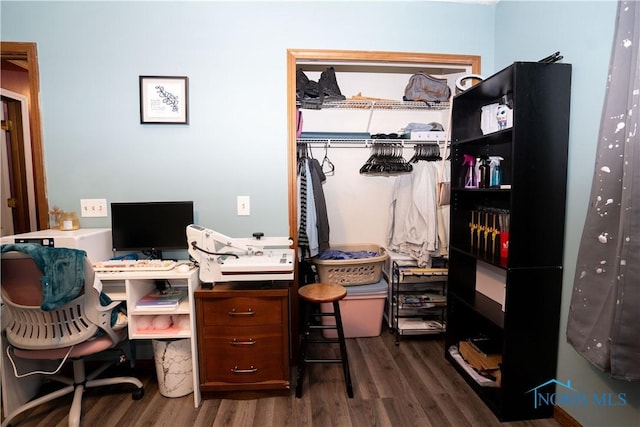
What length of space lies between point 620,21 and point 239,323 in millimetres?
2215

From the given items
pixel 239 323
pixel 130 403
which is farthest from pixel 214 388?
pixel 130 403

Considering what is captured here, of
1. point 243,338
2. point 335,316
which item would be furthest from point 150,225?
point 335,316

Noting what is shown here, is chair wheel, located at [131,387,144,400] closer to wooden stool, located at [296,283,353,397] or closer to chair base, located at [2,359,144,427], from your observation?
chair base, located at [2,359,144,427]

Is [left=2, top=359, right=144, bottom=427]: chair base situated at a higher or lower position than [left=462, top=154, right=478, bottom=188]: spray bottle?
lower

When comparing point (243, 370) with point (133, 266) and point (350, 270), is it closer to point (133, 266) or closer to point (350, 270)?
point (133, 266)

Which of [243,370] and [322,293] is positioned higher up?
[322,293]

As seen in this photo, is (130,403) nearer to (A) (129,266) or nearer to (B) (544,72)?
(A) (129,266)

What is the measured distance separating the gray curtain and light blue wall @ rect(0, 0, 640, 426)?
86cm

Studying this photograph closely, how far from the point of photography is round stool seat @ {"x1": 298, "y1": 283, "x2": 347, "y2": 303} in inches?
72.2

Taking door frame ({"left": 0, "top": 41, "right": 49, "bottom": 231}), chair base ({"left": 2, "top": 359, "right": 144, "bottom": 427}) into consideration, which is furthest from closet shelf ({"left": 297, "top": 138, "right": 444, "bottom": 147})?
chair base ({"left": 2, "top": 359, "right": 144, "bottom": 427})

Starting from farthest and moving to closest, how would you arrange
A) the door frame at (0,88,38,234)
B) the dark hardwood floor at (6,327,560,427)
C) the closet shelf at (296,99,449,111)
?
the door frame at (0,88,38,234) → the closet shelf at (296,99,449,111) → the dark hardwood floor at (6,327,560,427)

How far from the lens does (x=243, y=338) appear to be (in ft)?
5.73

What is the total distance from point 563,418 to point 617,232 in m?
1.08

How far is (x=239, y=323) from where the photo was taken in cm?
174
